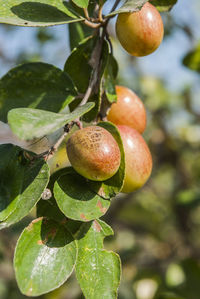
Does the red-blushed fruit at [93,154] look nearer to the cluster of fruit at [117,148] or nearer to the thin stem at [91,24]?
the cluster of fruit at [117,148]

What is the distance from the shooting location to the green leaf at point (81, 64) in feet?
2.99

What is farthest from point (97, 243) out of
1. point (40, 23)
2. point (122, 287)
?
point (122, 287)

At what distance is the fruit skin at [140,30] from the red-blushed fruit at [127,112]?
0.15m

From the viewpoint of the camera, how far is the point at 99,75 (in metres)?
0.86

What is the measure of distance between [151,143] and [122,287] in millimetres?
954

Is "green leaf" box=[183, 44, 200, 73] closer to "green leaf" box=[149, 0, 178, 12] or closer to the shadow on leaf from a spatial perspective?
"green leaf" box=[149, 0, 178, 12]

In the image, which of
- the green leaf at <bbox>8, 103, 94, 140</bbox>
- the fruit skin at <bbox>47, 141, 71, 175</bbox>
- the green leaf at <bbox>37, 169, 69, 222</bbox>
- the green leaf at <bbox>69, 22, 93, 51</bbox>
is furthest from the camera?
the green leaf at <bbox>69, 22, 93, 51</bbox>

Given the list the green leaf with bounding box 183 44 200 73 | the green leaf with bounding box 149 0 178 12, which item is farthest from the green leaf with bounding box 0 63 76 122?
the green leaf with bounding box 183 44 200 73

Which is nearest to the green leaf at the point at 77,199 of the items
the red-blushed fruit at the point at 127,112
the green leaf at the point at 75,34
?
the red-blushed fruit at the point at 127,112

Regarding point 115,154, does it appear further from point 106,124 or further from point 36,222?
point 36,222

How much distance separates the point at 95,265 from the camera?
73 centimetres

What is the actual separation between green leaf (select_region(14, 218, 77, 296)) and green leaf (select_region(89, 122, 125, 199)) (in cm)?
10

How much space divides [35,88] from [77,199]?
263 millimetres

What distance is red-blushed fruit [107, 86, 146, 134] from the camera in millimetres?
950
